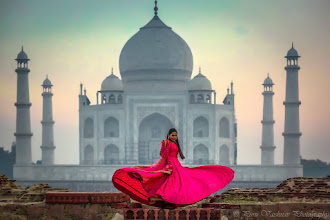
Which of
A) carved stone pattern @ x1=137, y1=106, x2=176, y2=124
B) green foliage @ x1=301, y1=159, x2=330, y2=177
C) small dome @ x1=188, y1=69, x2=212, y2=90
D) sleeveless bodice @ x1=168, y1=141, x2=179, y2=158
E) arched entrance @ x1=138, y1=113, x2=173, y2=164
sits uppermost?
small dome @ x1=188, y1=69, x2=212, y2=90

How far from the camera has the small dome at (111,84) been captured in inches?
2020

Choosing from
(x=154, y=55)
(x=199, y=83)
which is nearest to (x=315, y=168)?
(x=199, y=83)

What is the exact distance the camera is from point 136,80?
51750mm

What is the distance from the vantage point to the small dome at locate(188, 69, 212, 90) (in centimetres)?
5050

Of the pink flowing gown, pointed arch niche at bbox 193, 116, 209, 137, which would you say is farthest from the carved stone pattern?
the pink flowing gown

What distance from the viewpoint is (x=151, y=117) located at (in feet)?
165

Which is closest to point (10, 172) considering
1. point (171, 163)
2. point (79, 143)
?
point (79, 143)

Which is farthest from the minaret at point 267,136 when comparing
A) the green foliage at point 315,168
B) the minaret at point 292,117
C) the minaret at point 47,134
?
the minaret at point 47,134

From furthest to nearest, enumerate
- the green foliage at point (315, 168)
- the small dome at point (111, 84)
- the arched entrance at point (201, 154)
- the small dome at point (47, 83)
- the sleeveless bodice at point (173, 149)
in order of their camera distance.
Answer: the green foliage at point (315, 168), the small dome at point (47, 83), the small dome at point (111, 84), the arched entrance at point (201, 154), the sleeveless bodice at point (173, 149)

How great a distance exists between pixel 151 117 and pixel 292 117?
794 cm

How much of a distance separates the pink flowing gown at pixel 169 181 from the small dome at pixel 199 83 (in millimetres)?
39387

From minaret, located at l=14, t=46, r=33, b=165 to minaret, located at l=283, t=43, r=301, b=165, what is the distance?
1325 centimetres

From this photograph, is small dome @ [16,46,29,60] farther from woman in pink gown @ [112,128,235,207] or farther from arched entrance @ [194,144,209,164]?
woman in pink gown @ [112,128,235,207]

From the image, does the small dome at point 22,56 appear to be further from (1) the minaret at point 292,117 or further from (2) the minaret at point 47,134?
(1) the minaret at point 292,117
